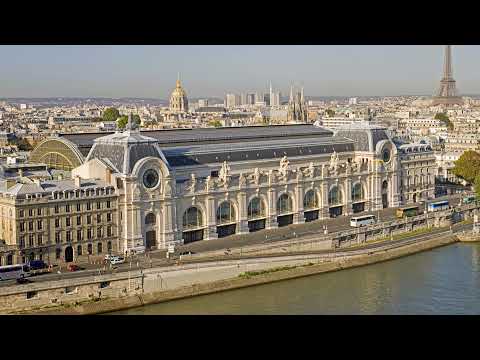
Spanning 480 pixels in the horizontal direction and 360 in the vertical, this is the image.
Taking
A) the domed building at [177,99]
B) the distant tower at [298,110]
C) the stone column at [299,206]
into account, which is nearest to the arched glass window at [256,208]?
the stone column at [299,206]

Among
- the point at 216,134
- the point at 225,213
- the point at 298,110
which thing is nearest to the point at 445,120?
the point at 298,110

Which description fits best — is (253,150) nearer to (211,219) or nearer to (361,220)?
(211,219)

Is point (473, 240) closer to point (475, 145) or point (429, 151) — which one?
point (429, 151)

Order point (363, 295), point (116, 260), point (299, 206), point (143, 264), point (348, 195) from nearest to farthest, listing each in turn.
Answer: point (363, 295) < point (143, 264) < point (116, 260) < point (299, 206) < point (348, 195)

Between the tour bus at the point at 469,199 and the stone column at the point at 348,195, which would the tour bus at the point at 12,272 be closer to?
the stone column at the point at 348,195

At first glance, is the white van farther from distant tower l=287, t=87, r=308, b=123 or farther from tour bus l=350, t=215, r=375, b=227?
distant tower l=287, t=87, r=308, b=123

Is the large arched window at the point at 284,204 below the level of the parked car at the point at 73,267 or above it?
above

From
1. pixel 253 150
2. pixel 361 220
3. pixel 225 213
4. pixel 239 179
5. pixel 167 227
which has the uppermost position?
pixel 253 150
